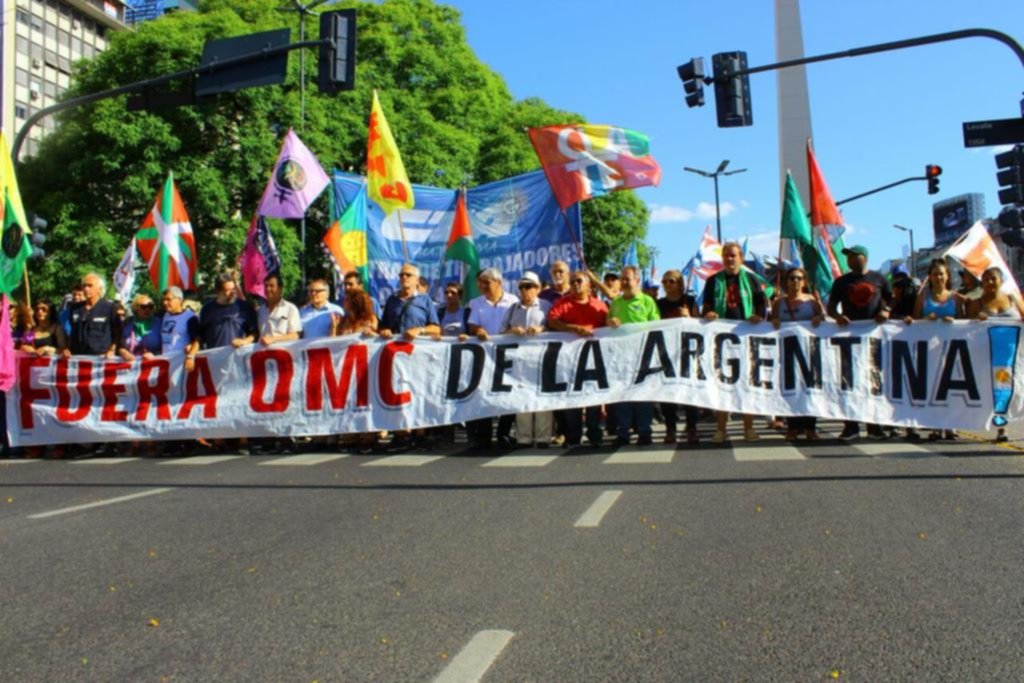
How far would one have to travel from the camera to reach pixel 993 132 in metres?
14.6

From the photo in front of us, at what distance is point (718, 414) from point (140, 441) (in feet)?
21.9

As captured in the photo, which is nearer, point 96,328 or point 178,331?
point 178,331

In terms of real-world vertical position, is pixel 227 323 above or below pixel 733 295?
below

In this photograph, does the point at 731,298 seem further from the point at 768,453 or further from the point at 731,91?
the point at 731,91

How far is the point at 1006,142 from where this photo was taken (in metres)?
14.6

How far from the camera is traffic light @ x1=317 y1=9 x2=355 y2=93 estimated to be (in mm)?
14062

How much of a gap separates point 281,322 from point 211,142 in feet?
69.3

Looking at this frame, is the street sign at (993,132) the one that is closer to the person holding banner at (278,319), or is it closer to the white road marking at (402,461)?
the white road marking at (402,461)

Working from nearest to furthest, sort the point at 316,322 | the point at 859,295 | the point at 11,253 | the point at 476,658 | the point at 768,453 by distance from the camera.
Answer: the point at 476,658 → the point at 768,453 → the point at 859,295 → the point at 316,322 → the point at 11,253

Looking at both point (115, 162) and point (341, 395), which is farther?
point (115, 162)

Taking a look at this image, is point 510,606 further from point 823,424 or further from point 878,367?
point 823,424

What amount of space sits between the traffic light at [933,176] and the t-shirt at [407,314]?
22892mm

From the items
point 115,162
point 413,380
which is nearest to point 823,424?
point 413,380

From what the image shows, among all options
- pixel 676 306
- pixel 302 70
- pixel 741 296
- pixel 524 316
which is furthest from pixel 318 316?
pixel 302 70
